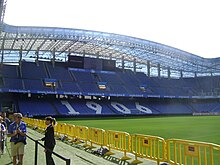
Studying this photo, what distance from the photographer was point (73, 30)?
44656 mm

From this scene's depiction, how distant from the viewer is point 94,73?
222 feet

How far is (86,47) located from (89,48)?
1.00 meters

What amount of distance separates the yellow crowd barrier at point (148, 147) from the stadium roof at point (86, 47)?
2940cm

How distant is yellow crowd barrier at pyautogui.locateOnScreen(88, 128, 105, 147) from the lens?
13.7 metres

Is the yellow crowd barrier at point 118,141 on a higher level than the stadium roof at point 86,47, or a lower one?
lower

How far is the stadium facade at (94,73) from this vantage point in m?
48.8

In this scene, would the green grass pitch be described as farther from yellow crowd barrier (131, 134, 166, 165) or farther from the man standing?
the man standing

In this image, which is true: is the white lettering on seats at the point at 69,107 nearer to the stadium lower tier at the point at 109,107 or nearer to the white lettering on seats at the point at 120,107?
the stadium lower tier at the point at 109,107

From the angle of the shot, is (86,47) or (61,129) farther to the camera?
(86,47)

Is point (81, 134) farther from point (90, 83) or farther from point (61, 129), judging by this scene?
point (90, 83)

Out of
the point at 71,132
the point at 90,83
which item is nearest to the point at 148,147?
the point at 71,132

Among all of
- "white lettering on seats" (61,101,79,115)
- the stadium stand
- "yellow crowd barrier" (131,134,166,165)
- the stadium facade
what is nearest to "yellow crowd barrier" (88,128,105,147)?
"yellow crowd barrier" (131,134,166,165)

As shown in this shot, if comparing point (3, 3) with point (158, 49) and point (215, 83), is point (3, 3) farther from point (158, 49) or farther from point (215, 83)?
point (215, 83)

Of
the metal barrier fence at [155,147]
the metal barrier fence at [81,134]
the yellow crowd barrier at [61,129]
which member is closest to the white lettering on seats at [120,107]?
the yellow crowd barrier at [61,129]
